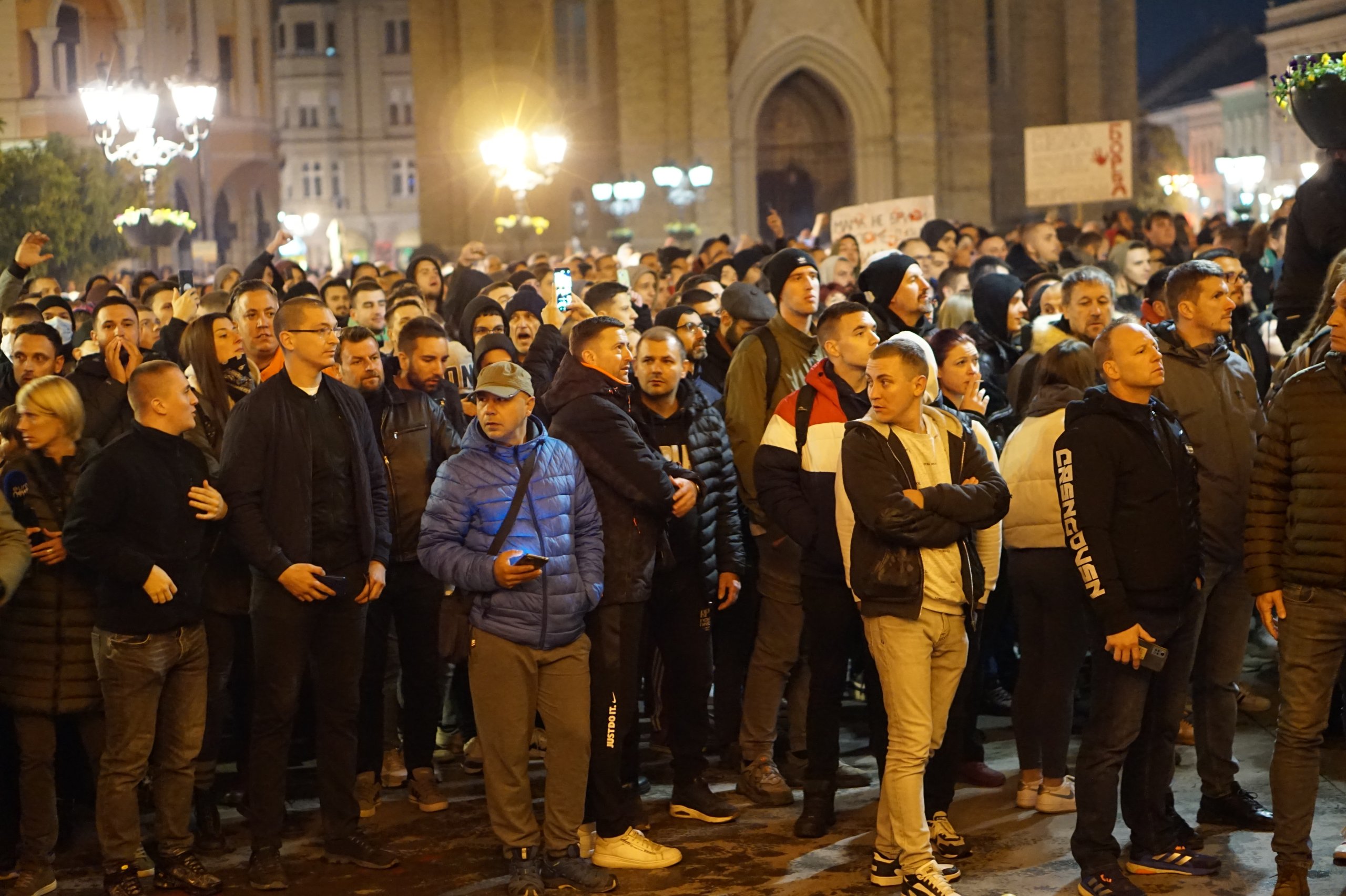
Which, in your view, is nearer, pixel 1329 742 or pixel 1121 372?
pixel 1121 372

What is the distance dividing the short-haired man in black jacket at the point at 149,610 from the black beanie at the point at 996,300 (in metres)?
5.02

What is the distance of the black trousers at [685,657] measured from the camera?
24.4ft

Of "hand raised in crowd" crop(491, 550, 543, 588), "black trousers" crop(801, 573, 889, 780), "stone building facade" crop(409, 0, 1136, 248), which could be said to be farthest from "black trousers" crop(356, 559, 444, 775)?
"stone building facade" crop(409, 0, 1136, 248)

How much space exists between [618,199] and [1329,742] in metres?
27.2

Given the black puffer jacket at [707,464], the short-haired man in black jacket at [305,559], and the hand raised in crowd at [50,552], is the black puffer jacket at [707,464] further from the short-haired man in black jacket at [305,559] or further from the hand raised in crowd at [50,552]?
the hand raised in crowd at [50,552]

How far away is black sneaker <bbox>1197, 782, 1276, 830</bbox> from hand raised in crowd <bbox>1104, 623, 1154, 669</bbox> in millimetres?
1260

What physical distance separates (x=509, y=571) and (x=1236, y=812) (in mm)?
3332

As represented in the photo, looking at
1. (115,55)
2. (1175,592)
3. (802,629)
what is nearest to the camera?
(1175,592)

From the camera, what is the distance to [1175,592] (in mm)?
6230

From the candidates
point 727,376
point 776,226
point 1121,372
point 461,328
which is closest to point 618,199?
point 776,226

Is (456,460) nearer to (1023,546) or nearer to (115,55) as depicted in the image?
(1023,546)

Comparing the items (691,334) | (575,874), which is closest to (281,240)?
(691,334)

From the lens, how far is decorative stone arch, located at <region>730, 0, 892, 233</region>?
36188 mm

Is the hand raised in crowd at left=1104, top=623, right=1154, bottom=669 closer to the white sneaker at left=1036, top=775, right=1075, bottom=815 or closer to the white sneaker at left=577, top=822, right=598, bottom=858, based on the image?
the white sneaker at left=1036, top=775, right=1075, bottom=815
